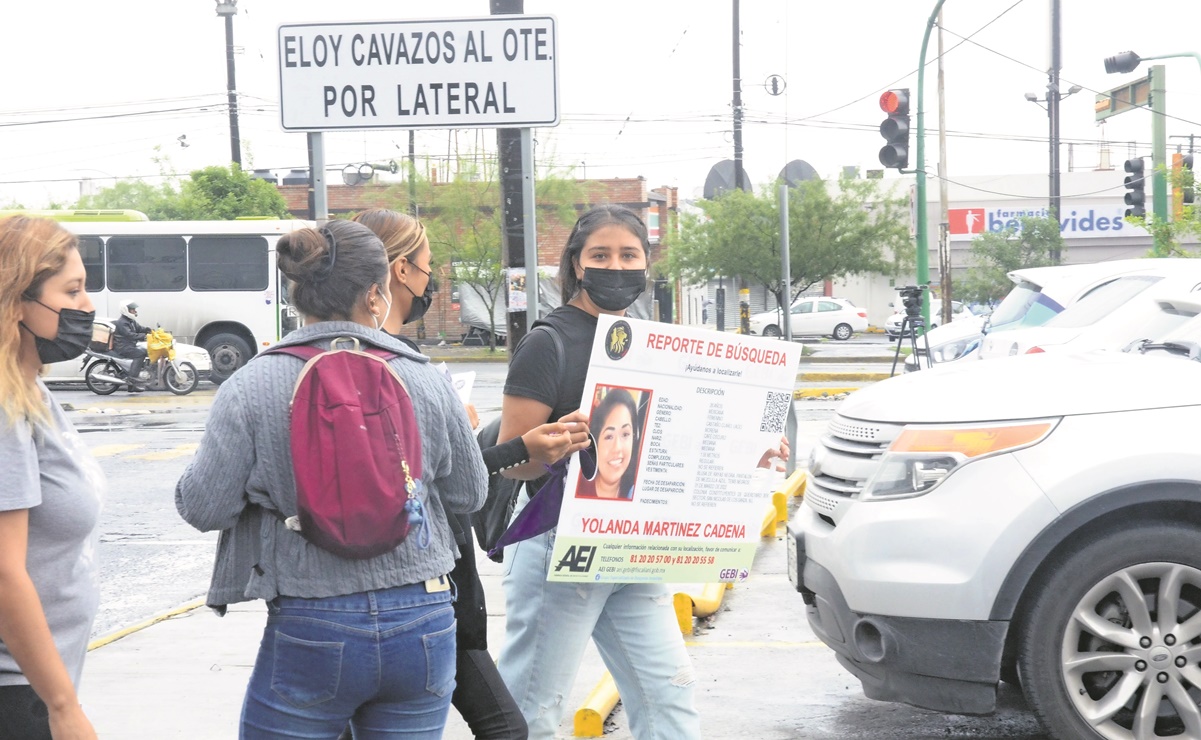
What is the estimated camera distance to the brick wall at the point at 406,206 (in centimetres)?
→ 3947

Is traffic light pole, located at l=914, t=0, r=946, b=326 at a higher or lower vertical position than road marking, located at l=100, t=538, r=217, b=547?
higher

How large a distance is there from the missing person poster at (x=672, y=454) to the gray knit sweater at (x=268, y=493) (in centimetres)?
78

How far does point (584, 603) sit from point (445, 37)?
2.87 m

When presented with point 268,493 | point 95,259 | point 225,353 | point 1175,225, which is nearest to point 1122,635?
point 268,493

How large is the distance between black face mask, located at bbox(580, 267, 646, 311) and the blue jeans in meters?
1.15

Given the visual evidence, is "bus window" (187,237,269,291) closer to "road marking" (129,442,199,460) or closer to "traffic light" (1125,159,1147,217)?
"road marking" (129,442,199,460)

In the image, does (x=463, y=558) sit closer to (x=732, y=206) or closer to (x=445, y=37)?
(x=445, y=37)

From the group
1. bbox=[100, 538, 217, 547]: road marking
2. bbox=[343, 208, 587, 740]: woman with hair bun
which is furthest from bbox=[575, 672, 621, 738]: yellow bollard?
bbox=[100, 538, 217, 547]: road marking

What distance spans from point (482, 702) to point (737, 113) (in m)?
32.0

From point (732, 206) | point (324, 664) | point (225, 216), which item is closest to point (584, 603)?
point (324, 664)

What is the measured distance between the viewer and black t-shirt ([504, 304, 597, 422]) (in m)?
3.23

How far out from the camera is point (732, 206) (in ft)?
105

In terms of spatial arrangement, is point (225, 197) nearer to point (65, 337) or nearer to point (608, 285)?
point (608, 285)

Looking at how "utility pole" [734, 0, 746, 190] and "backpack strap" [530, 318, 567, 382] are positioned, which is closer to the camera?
"backpack strap" [530, 318, 567, 382]
